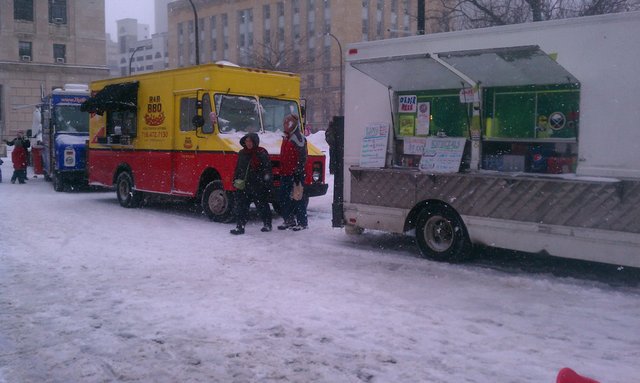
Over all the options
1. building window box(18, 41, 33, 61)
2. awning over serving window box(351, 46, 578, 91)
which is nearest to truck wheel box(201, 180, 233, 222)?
awning over serving window box(351, 46, 578, 91)

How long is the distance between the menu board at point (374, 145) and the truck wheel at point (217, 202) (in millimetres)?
3489

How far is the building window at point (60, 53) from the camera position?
55.0 meters

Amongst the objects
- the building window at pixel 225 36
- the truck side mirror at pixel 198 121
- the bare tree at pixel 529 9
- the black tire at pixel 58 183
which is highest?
the building window at pixel 225 36

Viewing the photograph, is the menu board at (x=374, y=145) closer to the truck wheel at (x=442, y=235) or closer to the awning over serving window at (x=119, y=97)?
the truck wheel at (x=442, y=235)

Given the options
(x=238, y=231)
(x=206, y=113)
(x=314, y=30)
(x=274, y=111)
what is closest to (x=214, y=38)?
(x=314, y=30)

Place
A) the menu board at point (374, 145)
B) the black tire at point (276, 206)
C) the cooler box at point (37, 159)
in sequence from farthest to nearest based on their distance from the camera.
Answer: the cooler box at point (37, 159)
the black tire at point (276, 206)
the menu board at point (374, 145)

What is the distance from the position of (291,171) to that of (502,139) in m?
3.86

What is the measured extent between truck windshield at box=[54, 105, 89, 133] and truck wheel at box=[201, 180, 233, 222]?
9.11 m

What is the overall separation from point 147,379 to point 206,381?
42 cm

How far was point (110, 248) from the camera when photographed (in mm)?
9172

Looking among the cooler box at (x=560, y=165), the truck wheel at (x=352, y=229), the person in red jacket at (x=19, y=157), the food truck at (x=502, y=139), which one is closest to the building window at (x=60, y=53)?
the person in red jacket at (x=19, y=157)

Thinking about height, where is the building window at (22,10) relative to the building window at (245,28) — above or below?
below

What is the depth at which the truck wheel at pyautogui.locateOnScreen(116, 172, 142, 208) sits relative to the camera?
14195 mm

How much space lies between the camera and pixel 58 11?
55250 mm
